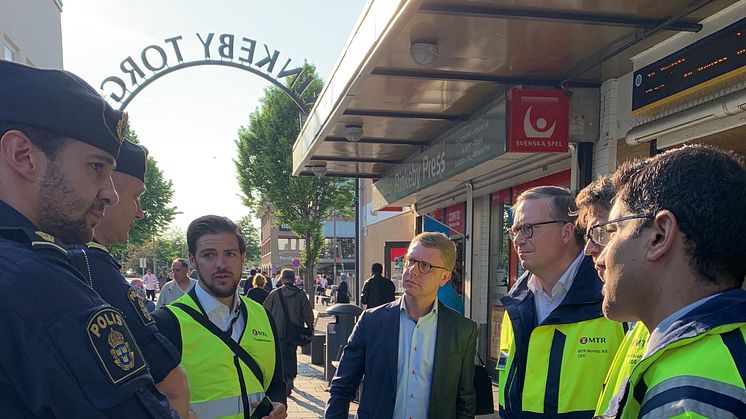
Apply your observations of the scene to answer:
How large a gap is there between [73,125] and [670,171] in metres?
1.43

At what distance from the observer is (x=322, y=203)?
26.0 metres

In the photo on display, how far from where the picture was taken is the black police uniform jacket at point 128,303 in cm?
168

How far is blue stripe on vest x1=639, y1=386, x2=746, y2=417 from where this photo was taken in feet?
3.42

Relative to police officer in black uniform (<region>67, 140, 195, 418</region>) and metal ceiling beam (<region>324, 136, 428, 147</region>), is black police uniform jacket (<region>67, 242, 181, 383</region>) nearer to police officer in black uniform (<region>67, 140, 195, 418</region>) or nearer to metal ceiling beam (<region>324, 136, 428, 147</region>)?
police officer in black uniform (<region>67, 140, 195, 418</region>)

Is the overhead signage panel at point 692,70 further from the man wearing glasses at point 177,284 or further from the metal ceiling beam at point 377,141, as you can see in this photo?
the man wearing glasses at point 177,284

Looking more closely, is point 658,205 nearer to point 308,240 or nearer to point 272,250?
point 308,240

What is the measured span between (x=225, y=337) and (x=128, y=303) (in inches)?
35.3

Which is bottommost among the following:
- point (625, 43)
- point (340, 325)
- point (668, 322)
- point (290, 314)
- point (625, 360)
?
point (340, 325)

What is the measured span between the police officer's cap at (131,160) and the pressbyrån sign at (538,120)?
141 inches

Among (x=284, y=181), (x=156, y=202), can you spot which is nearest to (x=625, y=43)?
(x=284, y=181)

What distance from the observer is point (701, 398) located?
3.46 feet

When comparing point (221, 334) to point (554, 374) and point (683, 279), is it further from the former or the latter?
point (683, 279)

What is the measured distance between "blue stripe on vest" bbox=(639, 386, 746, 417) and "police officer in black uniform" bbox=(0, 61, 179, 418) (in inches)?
42.0

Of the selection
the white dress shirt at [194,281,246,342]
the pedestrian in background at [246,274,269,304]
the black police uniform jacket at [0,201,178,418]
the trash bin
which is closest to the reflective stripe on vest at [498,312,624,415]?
the white dress shirt at [194,281,246,342]
